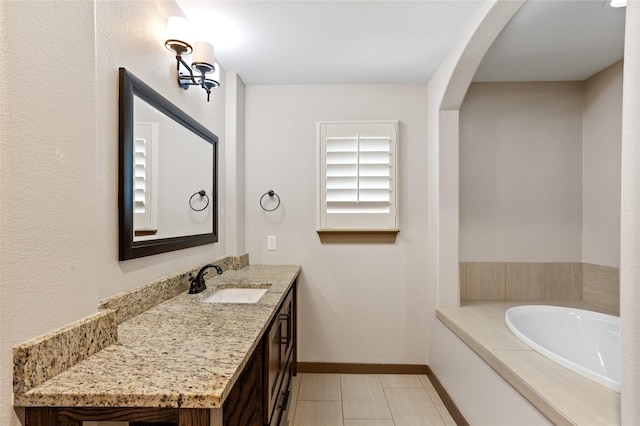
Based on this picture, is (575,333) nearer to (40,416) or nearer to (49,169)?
(40,416)

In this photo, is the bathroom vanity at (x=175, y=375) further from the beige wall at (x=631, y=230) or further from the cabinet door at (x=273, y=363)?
the beige wall at (x=631, y=230)

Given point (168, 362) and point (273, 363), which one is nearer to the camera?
point (168, 362)

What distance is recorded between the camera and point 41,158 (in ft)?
2.71

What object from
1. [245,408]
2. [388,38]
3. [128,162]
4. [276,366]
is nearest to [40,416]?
[245,408]

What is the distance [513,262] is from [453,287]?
695mm

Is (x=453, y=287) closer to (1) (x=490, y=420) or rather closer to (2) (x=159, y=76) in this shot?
(1) (x=490, y=420)

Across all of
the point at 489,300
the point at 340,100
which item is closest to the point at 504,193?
the point at 489,300

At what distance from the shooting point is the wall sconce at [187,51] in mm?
1612

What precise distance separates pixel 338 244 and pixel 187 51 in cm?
179

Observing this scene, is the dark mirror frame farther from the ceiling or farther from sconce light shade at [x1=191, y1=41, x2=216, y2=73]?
the ceiling

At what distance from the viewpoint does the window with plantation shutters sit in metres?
2.72

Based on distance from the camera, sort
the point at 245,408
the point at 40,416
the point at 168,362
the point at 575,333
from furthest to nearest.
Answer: the point at 575,333 < the point at 245,408 < the point at 168,362 < the point at 40,416

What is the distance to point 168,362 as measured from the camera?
0.94m

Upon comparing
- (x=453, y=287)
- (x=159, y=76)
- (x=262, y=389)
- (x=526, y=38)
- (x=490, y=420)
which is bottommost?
(x=490, y=420)
